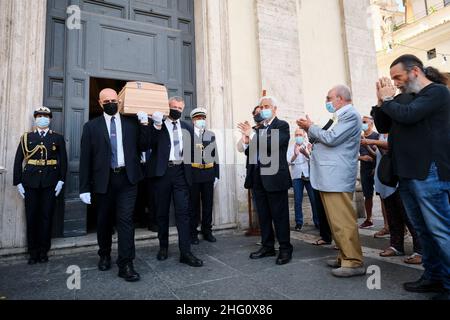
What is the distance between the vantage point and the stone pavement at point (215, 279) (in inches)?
99.7

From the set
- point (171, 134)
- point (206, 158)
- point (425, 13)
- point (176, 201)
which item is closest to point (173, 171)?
point (176, 201)

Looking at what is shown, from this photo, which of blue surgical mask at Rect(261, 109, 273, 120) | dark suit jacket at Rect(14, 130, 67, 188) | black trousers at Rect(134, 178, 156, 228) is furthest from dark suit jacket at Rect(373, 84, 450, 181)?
dark suit jacket at Rect(14, 130, 67, 188)

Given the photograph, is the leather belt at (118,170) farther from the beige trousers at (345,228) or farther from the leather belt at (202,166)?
the beige trousers at (345,228)

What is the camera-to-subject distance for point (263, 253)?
12.1 ft

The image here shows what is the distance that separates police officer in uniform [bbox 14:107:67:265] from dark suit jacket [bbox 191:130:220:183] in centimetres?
193

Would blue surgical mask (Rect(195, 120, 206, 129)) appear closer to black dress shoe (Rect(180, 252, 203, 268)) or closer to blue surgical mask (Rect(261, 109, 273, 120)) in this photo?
blue surgical mask (Rect(261, 109, 273, 120))

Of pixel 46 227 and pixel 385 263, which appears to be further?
pixel 46 227

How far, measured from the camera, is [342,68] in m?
7.37

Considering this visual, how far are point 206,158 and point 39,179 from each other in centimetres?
236

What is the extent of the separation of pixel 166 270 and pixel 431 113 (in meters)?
2.97

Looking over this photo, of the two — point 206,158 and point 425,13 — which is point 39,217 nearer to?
point 206,158

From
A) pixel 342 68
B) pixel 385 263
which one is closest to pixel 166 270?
pixel 385 263

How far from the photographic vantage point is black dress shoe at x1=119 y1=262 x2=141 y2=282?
291cm

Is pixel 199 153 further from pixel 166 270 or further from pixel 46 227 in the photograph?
pixel 46 227
